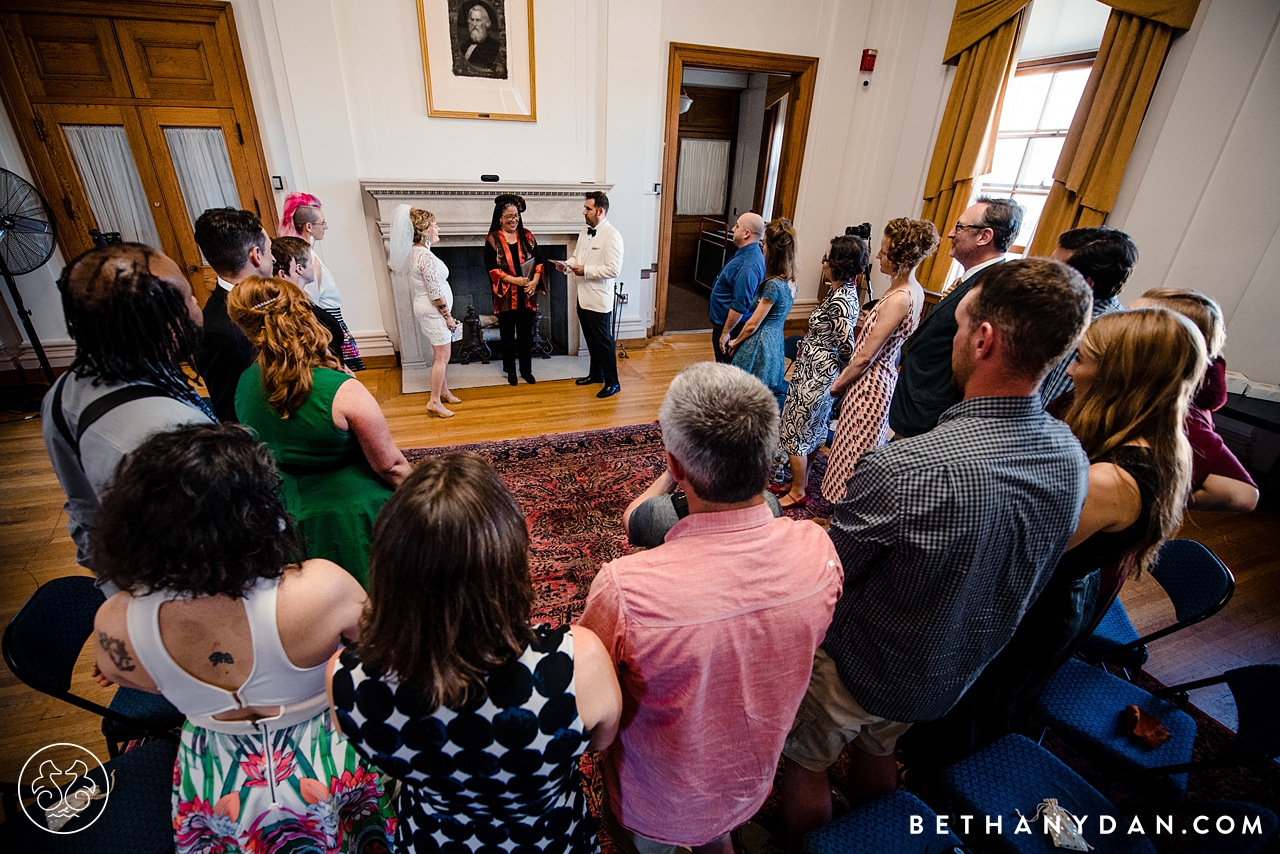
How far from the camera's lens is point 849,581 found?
1.18 m

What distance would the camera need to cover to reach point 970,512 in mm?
994

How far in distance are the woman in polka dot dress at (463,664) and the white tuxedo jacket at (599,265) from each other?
347 centimetres

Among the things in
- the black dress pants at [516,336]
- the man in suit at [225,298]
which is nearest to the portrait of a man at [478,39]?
the black dress pants at [516,336]

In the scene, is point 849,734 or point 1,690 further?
point 1,690

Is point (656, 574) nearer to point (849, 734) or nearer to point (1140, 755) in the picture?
→ point (849, 734)

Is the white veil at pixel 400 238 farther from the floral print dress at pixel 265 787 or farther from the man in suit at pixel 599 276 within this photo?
the floral print dress at pixel 265 787

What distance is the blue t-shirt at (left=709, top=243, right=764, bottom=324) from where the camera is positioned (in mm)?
3162

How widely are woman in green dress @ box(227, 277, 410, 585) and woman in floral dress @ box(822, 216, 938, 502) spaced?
6.10 ft

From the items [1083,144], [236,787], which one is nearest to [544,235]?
[1083,144]

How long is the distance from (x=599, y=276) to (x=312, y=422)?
9.46 ft

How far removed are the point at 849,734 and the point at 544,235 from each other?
14.4 ft

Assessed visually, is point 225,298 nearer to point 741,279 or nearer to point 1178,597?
point 741,279

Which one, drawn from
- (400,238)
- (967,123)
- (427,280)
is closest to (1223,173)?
(967,123)

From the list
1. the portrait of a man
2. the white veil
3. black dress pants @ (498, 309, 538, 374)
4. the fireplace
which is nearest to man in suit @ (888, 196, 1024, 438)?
black dress pants @ (498, 309, 538, 374)
